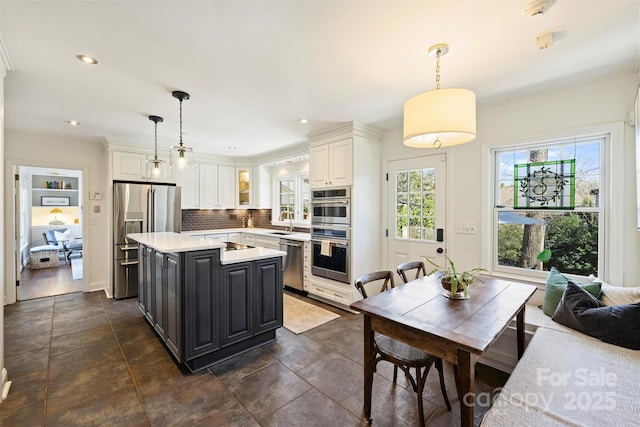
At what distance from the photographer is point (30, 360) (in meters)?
2.53

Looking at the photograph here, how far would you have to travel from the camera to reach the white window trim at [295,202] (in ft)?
18.2

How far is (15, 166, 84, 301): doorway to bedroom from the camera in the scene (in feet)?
17.5

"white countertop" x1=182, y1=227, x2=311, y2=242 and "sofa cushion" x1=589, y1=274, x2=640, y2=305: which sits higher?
"white countertop" x1=182, y1=227, x2=311, y2=242

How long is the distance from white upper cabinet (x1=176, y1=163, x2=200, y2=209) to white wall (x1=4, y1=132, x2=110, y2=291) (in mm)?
1165

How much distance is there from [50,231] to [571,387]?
9955mm

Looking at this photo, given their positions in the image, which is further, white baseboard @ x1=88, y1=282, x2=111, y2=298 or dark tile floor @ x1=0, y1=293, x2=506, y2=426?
white baseboard @ x1=88, y1=282, x2=111, y2=298

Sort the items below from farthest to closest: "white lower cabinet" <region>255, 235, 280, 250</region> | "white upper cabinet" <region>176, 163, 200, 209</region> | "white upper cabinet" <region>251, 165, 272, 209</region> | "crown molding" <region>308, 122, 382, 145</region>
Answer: "white upper cabinet" <region>251, 165, 272, 209</region> → "white upper cabinet" <region>176, 163, 200, 209</region> → "white lower cabinet" <region>255, 235, 280, 250</region> → "crown molding" <region>308, 122, 382, 145</region>

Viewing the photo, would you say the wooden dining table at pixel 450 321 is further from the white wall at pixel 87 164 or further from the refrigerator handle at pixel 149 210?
the white wall at pixel 87 164

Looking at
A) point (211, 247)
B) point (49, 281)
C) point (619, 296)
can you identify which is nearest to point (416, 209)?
point (619, 296)

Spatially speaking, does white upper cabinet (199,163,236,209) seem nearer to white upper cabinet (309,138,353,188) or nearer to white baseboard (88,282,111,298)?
white baseboard (88,282,111,298)

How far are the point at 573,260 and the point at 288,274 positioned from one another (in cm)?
358

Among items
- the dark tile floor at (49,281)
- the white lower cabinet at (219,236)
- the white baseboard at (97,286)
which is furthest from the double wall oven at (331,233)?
the dark tile floor at (49,281)

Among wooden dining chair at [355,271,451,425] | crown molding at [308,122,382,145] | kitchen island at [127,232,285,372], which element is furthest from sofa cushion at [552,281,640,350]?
crown molding at [308,122,382,145]

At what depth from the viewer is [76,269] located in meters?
6.14
